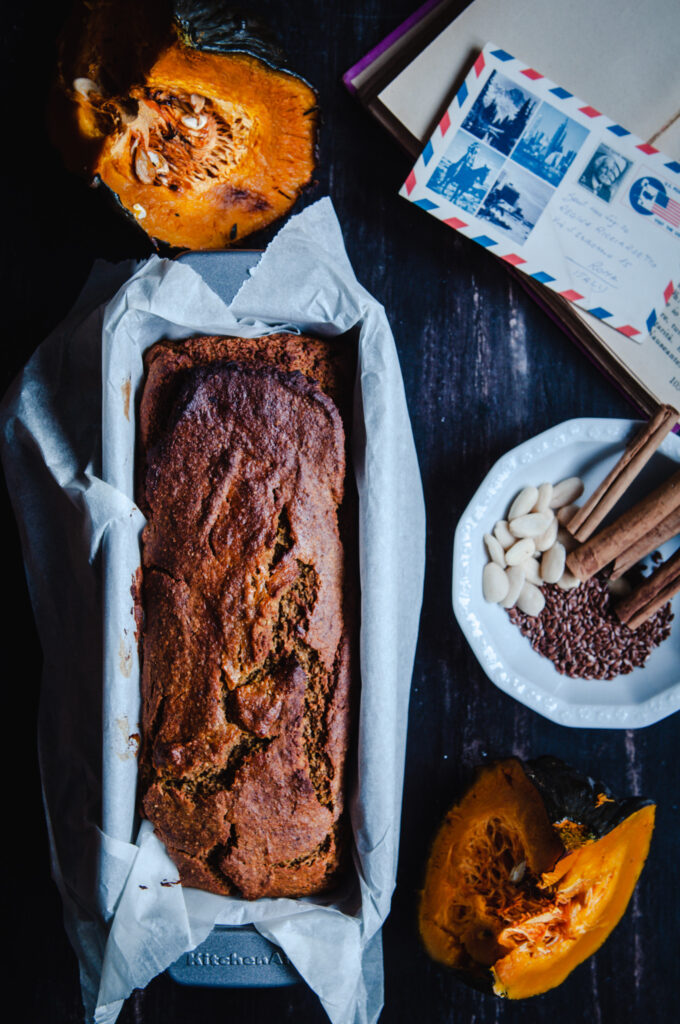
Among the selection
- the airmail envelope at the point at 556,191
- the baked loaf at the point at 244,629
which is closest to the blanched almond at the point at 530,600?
the baked loaf at the point at 244,629

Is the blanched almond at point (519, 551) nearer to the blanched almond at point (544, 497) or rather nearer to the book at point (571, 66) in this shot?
the blanched almond at point (544, 497)

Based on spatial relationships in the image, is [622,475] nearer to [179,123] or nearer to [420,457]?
[420,457]

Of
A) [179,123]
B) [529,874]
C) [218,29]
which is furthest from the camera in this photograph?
[529,874]

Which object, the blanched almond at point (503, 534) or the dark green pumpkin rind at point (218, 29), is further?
the blanched almond at point (503, 534)

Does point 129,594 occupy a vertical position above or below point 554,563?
below

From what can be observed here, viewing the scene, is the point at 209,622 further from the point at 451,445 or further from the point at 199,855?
the point at 451,445

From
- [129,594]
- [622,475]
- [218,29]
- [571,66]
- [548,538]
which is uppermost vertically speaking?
[571,66]

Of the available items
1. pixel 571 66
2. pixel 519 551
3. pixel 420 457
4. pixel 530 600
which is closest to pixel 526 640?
pixel 530 600
